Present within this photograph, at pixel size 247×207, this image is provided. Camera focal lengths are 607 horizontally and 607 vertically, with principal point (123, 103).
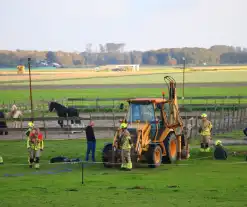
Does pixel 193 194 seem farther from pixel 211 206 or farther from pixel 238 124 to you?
pixel 238 124

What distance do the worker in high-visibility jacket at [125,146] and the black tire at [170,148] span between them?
6.52ft

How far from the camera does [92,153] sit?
879 inches

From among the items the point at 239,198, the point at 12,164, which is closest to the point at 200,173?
the point at 239,198

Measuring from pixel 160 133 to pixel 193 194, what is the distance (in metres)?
6.39

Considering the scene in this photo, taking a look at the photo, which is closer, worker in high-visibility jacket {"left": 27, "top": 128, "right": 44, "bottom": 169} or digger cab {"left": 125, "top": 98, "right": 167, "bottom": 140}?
digger cab {"left": 125, "top": 98, "right": 167, "bottom": 140}

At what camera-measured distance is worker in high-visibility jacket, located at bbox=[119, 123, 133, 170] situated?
19406mm

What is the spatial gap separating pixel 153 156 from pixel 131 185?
3.66 metres

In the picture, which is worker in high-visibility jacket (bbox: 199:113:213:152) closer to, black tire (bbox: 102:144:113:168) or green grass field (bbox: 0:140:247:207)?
green grass field (bbox: 0:140:247:207)

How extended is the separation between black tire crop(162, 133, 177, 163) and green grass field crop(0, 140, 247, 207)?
506 mm

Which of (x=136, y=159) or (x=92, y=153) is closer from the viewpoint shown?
(x=136, y=159)

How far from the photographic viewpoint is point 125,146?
19.4 m

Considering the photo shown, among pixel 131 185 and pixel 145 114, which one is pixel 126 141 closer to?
pixel 145 114

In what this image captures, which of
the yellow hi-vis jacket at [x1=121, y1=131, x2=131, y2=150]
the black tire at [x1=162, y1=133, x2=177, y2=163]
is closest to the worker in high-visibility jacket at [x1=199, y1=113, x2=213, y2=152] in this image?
the black tire at [x1=162, y1=133, x2=177, y2=163]

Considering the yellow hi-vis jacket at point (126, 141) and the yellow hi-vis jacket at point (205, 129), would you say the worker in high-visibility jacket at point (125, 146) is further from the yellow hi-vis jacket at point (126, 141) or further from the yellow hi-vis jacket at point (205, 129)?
the yellow hi-vis jacket at point (205, 129)
